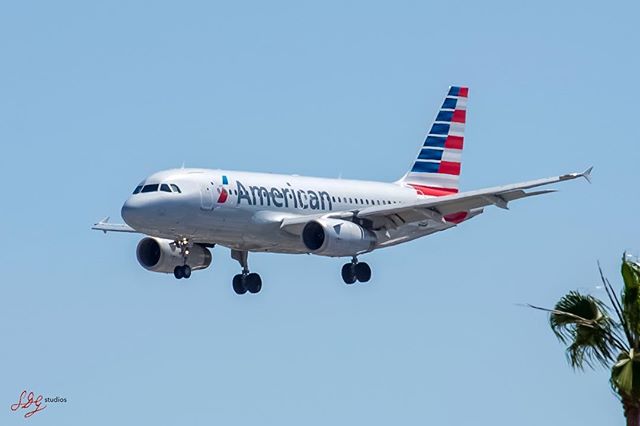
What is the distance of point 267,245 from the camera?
66.5m

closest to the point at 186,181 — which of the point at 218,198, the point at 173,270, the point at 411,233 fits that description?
the point at 218,198

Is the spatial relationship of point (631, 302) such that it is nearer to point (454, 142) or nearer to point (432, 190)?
point (432, 190)

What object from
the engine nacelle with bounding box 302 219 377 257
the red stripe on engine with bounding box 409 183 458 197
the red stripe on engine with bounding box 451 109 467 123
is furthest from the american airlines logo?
the red stripe on engine with bounding box 451 109 467 123

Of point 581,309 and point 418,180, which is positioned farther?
point 418,180

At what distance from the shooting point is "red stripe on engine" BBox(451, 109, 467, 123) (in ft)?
261

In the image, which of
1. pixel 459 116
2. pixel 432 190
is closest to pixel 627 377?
Answer: pixel 432 190

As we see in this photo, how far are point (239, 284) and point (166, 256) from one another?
3271mm

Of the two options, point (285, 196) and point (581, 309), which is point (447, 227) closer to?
point (285, 196)

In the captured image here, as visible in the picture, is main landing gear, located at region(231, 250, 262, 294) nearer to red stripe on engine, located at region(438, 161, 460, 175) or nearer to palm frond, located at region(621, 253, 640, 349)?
red stripe on engine, located at region(438, 161, 460, 175)

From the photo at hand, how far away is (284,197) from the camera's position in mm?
67500

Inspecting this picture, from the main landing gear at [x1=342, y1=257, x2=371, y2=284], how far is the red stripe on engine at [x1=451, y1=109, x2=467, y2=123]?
13924 mm

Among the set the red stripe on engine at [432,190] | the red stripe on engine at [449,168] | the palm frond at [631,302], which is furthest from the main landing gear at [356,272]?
the palm frond at [631,302]

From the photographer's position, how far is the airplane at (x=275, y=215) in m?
63.8

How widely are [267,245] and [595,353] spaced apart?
99.2 feet
